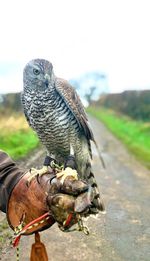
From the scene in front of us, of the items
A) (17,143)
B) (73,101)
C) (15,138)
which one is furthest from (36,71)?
(15,138)

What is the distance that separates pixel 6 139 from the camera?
1396 cm

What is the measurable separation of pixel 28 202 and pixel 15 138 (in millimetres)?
11408

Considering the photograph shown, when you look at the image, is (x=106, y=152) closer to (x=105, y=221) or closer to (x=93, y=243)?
(x=105, y=221)

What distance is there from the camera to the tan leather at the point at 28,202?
3070 millimetres

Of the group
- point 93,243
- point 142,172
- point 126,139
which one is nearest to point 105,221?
point 93,243

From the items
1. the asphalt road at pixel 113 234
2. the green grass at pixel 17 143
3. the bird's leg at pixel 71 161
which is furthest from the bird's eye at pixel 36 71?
the green grass at pixel 17 143

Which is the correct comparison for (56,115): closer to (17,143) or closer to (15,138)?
(17,143)

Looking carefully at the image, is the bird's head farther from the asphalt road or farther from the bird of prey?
the asphalt road

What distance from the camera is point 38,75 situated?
4.94 metres

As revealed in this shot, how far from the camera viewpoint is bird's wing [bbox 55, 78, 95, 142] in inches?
205

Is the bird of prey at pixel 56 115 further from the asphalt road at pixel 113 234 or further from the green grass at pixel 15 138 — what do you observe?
the green grass at pixel 15 138

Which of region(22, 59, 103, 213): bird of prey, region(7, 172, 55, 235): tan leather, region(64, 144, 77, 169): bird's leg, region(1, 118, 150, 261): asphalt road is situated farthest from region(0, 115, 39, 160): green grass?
region(7, 172, 55, 235): tan leather

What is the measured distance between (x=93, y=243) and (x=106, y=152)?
31.3 ft

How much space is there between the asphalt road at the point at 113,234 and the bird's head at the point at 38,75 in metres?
1.76
